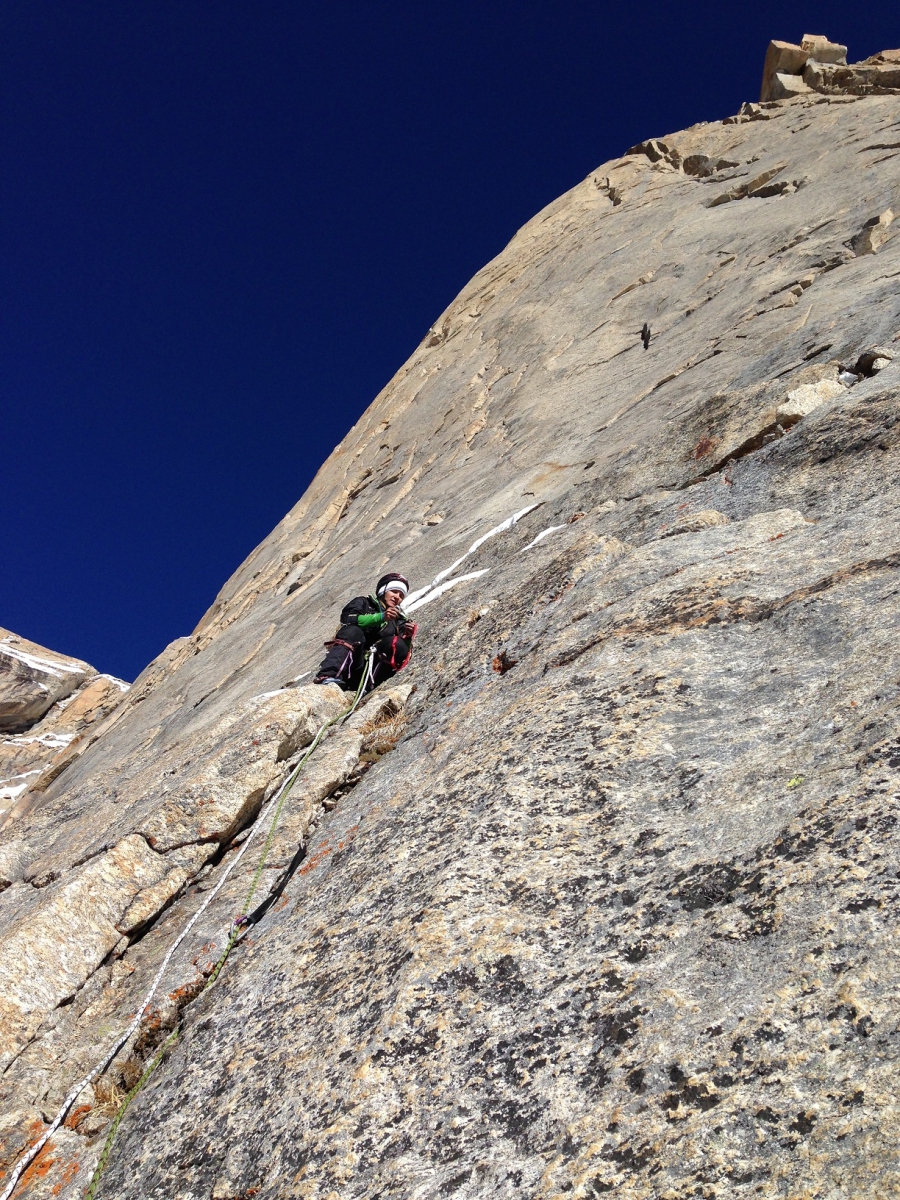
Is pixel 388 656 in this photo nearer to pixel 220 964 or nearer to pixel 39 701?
pixel 220 964

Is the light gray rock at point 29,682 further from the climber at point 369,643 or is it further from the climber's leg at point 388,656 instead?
the climber's leg at point 388,656

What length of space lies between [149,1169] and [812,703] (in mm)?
4161

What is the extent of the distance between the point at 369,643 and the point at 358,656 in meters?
0.22

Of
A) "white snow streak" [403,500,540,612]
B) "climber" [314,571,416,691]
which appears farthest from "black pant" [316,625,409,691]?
"white snow streak" [403,500,540,612]

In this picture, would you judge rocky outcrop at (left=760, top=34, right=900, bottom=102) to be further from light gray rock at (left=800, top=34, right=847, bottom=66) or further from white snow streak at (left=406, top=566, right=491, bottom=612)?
white snow streak at (left=406, top=566, right=491, bottom=612)

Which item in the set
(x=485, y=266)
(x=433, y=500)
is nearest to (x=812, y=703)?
(x=433, y=500)

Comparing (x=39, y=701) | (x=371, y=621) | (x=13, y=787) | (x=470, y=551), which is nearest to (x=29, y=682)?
(x=39, y=701)

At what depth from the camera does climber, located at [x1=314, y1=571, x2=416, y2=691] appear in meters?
9.09

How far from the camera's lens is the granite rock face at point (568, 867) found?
8.99ft

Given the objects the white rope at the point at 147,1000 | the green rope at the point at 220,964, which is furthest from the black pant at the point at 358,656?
the green rope at the point at 220,964

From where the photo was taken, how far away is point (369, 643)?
9.62 meters

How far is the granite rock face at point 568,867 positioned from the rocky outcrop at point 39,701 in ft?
74.5

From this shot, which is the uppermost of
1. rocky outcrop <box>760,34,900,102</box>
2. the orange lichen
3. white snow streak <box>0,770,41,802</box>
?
rocky outcrop <box>760,34,900,102</box>

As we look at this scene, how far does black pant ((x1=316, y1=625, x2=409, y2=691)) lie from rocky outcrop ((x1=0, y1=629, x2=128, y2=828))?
80.3ft
